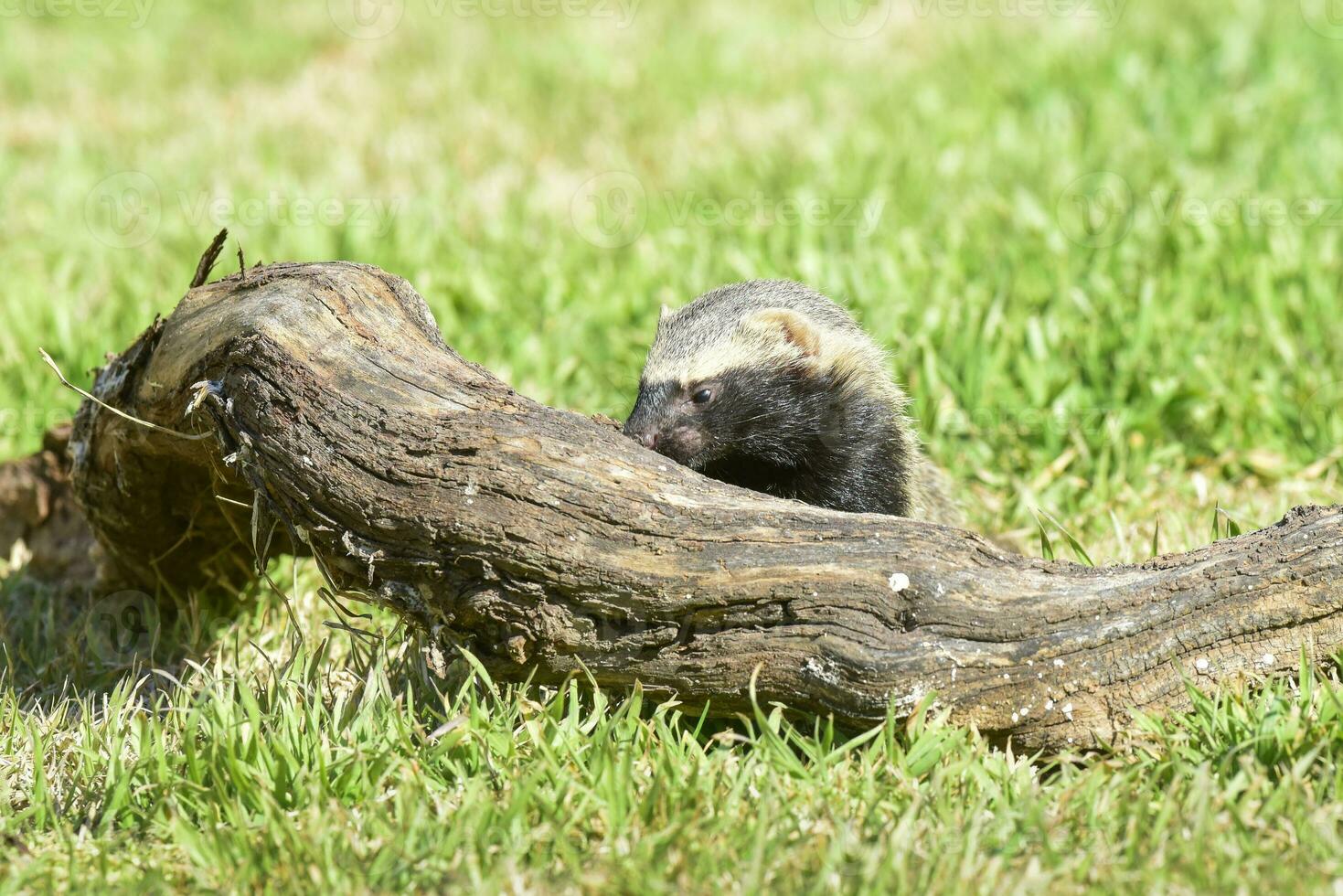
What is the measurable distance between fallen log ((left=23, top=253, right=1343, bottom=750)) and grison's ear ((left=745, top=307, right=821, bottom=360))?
105 centimetres

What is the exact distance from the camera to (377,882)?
2799 millimetres

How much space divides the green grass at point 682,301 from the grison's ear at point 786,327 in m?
1.12

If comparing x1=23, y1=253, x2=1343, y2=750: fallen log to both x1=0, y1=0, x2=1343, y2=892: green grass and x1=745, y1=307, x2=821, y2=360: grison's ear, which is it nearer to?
x1=0, y1=0, x2=1343, y2=892: green grass

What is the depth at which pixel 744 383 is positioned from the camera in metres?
4.41

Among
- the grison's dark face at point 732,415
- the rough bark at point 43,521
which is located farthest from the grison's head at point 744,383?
the rough bark at point 43,521

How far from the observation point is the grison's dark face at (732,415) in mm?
4344

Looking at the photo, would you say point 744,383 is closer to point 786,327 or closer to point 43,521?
point 786,327

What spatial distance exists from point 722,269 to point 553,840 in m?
4.54

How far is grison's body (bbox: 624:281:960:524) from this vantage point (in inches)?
173

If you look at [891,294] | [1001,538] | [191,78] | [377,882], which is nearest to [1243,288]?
[891,294]

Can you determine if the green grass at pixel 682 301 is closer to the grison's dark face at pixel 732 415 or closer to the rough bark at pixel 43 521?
the rough bark at pixel 43 521

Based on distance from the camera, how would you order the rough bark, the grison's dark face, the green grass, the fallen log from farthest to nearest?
the rough bark, the grison's dark face, the fallen log, the green grass

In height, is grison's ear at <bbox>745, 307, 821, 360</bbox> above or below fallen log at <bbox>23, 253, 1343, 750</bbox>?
above

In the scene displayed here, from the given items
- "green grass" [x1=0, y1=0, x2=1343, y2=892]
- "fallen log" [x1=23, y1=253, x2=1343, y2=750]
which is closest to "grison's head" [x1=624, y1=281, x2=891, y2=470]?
"fallen log" [x1=23, y1=253, x2=1343, y2=750]
